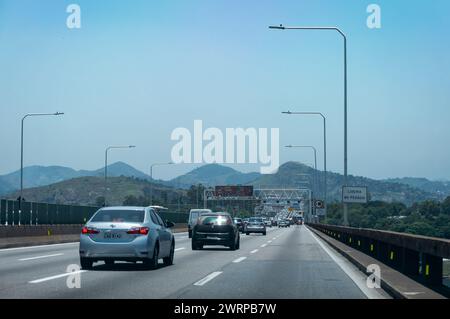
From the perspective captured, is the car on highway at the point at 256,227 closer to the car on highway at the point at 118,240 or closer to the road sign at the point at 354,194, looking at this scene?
the road sign at the point at 354,194

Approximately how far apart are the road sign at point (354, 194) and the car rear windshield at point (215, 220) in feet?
20.9

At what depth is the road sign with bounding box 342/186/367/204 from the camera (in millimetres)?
36688

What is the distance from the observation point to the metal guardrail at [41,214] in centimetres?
3931

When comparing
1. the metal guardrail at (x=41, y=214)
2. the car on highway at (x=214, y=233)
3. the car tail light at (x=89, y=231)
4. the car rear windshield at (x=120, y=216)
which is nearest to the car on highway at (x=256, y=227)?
the metal guardrail at (x=41, y=214)

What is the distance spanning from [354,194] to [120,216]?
1827 centimetres

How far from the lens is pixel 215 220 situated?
3281 cm

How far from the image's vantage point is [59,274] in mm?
18656

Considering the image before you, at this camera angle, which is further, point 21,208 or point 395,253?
point 21,208

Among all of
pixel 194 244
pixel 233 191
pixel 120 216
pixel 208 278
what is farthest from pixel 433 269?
pixel 233 191
